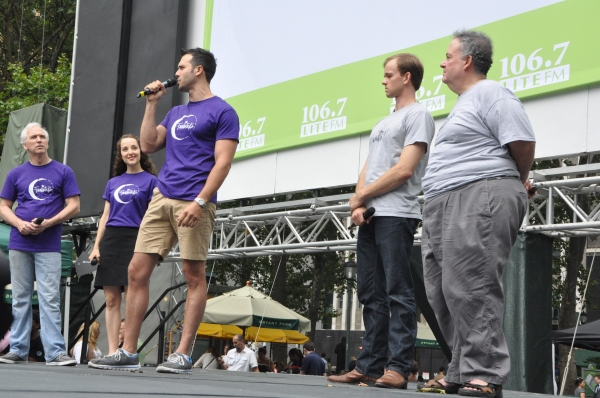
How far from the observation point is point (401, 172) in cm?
385

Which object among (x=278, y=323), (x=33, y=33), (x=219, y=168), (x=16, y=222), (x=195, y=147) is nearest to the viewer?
(x=219, y=168)

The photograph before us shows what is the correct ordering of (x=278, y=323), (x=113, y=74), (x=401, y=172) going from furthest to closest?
(x=278, y=323)
(x=113, y=74)
(x=401, y=172)

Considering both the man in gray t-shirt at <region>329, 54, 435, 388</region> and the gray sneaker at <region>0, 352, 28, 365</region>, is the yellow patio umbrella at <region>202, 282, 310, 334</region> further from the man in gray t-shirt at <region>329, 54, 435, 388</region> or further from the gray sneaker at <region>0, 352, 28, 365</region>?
the man in gray t-shirt at <region>329, 54, 435, 388</region>

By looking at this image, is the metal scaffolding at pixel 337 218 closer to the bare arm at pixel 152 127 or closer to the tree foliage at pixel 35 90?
the bare arm at pixel 152 127

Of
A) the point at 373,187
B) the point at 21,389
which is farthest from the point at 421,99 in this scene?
the point at 21,389

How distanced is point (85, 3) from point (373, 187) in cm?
723

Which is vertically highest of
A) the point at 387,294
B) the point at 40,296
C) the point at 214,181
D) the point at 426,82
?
the point at 426,82

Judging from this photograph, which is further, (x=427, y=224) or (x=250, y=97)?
(x=250, y=97)

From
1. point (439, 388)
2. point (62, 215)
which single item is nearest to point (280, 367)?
point (62, 215)

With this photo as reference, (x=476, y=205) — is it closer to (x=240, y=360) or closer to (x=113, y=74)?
(x=113, y=74)

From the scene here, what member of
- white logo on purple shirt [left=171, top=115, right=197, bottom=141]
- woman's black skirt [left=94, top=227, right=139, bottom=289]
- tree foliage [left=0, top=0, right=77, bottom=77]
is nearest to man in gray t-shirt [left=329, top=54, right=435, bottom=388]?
white logo on purple shirt [left=171, top=115, right=197, bottom=141]

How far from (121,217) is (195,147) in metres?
1.63

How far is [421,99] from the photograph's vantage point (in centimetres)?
651

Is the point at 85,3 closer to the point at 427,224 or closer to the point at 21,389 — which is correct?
the point at 427,224
